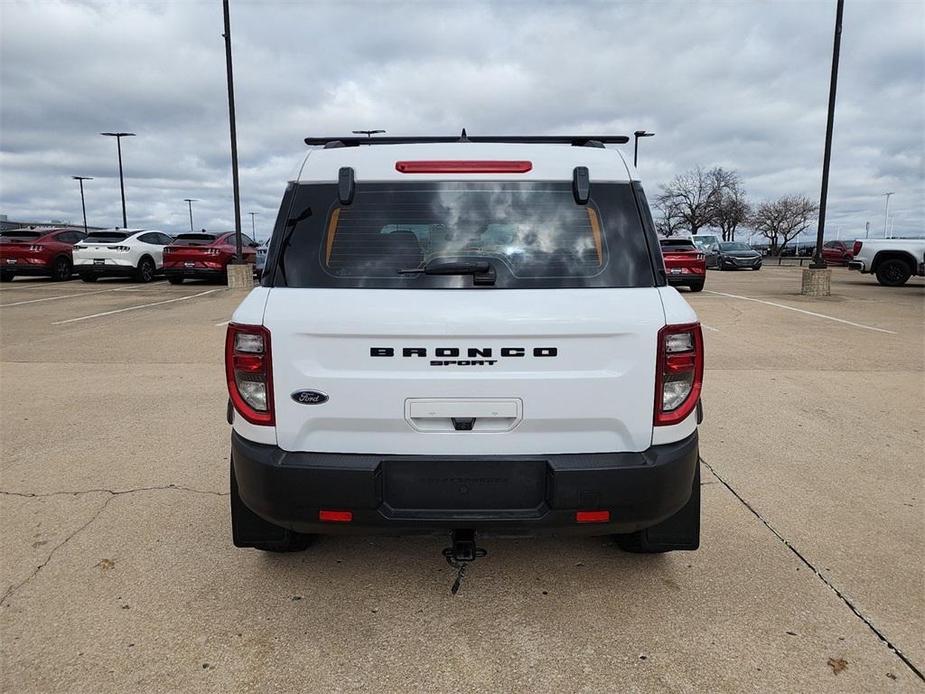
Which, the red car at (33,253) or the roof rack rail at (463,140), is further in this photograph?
the red car at (33,253)

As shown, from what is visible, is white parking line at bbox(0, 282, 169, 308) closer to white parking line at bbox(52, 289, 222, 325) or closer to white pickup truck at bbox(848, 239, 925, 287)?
white parking line at bbox(52, 289, 222, 325)

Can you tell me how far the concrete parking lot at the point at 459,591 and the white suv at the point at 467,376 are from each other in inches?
19.6

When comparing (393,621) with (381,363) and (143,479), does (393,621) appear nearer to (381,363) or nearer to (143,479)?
(381,363)

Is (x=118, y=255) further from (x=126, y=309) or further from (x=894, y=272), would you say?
(x=894, y=272)

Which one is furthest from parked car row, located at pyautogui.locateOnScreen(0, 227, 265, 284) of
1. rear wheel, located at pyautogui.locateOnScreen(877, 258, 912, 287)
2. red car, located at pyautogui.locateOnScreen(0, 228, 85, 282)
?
rear wheel, located at pyautogui.locateOnScreen(877, 258, 912, 287)

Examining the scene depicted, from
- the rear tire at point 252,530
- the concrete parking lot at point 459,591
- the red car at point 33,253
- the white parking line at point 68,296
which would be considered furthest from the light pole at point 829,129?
the red car at point 33,253

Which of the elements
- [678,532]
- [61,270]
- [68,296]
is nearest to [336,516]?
[678,532]

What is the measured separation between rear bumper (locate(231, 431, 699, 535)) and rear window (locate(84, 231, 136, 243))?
65.2ft

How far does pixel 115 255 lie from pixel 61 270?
2.53 metres

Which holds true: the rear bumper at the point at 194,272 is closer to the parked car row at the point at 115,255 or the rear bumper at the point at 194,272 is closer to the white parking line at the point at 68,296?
the parked car row at the point at 115,255

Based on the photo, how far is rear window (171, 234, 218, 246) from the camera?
18750mm

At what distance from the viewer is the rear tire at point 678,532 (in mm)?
2830

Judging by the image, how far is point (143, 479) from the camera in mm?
4152

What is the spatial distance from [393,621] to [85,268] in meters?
19.6
